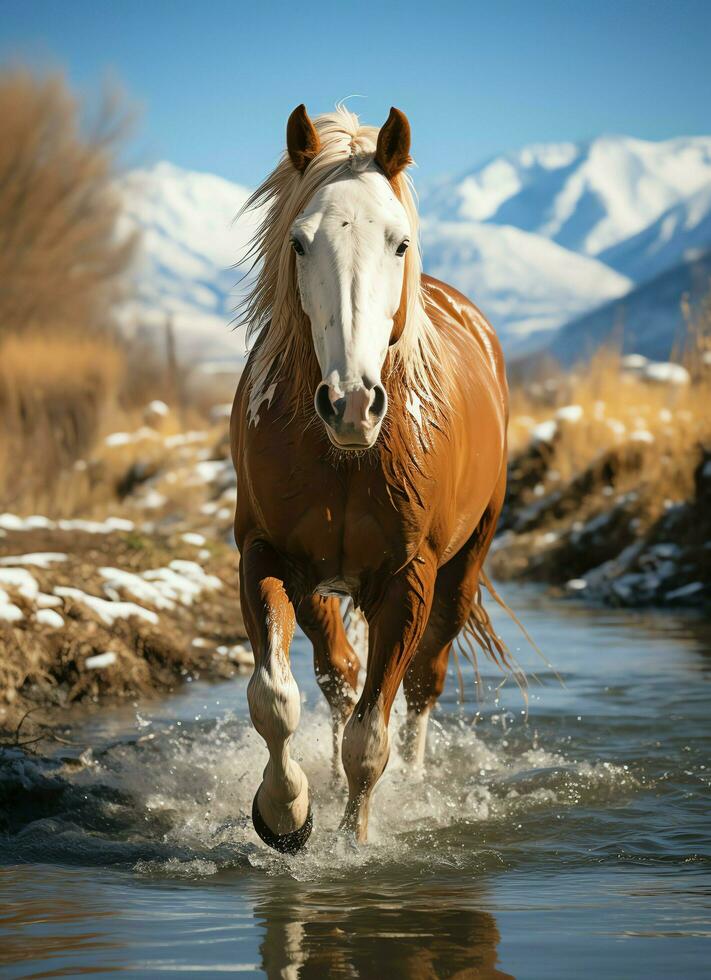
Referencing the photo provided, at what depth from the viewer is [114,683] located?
6477 millimetres

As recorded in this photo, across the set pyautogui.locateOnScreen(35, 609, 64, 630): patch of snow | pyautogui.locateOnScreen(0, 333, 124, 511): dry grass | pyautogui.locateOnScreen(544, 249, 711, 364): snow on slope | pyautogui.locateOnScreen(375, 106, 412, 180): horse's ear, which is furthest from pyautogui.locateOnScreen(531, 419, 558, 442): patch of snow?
pyautogui.locateOnScreen(544, 249, 711, 364): snow on slope

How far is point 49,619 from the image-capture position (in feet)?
21.0

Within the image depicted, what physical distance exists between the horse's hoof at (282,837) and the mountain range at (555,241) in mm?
83752

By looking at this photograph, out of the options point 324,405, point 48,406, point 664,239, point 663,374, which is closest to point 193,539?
point 48,406

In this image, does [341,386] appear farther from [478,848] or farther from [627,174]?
[627,174]

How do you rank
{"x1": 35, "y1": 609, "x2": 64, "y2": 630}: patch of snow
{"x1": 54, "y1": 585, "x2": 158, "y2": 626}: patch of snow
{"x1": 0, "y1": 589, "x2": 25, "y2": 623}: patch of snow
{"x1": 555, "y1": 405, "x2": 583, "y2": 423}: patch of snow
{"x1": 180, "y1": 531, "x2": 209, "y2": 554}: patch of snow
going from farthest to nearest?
{"x1": 555, "y1": 405, "x2": 583, "y2": 423}: patch of snow < {"x1": 180, "y1": 531, "x2": 209, "y2": 554}: patch of snow < {"x1": 54, "y1": 585, "x2": 158, "y2": 626}: patch of snow < {"x1": 35, "y1": 609, "x2": 64, "y2": 630}: patch of snow < {"x1": 0, "y1": 589, "x2": 25, "y2": 623}: patch of snow

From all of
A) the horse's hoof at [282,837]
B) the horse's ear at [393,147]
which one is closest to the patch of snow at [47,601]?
the horse's hoof at [282,837]

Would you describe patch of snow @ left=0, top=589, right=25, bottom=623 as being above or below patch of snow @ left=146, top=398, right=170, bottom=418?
below

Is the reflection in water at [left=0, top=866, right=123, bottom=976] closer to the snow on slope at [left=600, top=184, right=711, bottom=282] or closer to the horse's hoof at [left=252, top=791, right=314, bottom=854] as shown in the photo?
the horse's hoof at [left=252, top=791, right=314, bottom=854]

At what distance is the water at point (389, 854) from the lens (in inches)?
113

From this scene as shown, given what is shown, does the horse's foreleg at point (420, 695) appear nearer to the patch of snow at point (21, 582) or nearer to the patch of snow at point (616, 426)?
the patch of snow at point (21, 582)

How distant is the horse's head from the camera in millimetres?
3160

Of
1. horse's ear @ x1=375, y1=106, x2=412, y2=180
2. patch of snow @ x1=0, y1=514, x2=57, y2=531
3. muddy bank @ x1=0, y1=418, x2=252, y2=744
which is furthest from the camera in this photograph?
patch of snow @ x1=0, y1=514, x2=57, y2=531

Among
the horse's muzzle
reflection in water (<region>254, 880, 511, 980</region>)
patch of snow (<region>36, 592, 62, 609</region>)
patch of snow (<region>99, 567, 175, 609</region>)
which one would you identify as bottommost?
reflection in water (<region>254, 880, 511, 980</region>)
